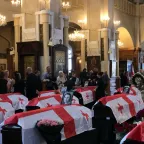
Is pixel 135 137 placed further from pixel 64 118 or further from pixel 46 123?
pixel 64 118

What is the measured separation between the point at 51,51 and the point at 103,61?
6350mm

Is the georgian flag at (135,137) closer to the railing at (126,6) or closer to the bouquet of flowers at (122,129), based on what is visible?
the bouquet of flowers at (122,129)

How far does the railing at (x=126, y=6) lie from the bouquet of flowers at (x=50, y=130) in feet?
66.2

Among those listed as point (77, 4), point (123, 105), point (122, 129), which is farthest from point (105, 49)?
point (122, 129)

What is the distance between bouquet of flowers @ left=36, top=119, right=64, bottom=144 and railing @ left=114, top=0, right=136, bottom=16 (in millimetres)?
20192

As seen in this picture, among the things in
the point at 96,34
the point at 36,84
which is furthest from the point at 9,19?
the point at 36,84

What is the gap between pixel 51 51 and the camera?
47.2ft

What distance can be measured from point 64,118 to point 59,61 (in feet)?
32.1

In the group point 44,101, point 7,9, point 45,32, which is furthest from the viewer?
point 7,9

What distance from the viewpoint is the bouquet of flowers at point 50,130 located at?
184 inches

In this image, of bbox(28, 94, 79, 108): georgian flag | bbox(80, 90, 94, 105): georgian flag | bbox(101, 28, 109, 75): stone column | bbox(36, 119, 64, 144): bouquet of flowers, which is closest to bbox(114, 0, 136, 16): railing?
bbox(101, 28, 109, 75): stone column

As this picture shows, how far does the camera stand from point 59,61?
15055mm

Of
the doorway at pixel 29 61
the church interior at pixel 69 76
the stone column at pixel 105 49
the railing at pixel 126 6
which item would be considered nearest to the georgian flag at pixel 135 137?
the church interior at pixel 69 76

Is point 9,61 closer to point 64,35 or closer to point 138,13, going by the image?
point 64,35
